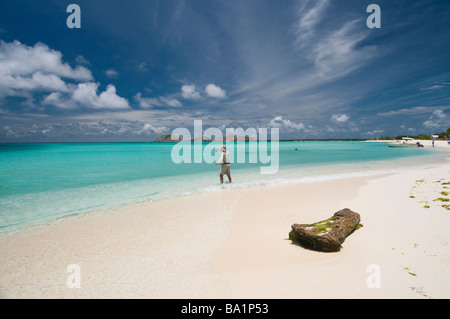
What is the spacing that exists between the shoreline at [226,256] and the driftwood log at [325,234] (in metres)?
0.19

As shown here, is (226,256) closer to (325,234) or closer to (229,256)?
(229,256)

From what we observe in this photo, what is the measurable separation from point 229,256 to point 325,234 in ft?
7.25

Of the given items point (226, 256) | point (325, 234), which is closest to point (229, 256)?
point (226, 256)

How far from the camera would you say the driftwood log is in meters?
4.30

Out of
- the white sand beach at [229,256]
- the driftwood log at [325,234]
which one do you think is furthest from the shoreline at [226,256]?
the driftwood log at [325,234]

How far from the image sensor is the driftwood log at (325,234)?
4.30 metres

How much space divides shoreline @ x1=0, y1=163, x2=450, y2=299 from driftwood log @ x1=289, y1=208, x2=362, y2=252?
7.7 inches

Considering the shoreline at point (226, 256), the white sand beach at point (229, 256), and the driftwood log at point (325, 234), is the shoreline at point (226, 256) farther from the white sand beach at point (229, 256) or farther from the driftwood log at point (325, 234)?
the driftwood log at point (325, 234)

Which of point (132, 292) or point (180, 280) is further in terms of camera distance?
point (180, 280)

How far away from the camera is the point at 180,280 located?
3.61 meters

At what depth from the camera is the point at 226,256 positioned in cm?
439
